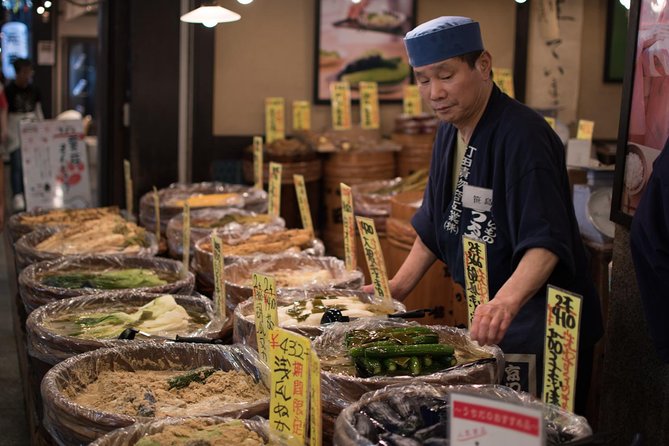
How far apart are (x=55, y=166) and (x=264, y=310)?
644cm

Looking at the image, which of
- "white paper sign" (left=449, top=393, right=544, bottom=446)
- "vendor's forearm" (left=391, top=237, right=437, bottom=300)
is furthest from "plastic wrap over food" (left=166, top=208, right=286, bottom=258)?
"white paper sign" (left=449, top=393, right=544, bottom=446)

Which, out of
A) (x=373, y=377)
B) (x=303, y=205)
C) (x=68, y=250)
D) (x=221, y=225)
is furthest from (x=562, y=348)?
(x=221, y=225)

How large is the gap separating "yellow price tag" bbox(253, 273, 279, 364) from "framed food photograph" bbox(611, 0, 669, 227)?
64.3 inches

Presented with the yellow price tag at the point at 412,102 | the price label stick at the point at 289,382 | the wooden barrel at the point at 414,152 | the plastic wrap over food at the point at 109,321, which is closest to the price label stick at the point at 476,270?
the price label stick at the point at 289,382

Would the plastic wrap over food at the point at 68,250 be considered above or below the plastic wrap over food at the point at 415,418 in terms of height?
below

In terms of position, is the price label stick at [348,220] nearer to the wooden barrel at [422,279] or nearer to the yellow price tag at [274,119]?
the wooden barrel at [422,279]

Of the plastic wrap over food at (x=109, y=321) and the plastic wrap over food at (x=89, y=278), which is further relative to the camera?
the plastic wrap over food at (x=89, y=278)

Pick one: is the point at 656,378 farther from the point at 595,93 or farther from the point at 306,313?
the point at 595,93

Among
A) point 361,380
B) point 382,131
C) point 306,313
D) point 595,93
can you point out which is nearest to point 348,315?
point 306,313

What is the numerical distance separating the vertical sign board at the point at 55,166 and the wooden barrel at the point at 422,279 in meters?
3.61

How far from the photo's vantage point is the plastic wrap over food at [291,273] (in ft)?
13.4

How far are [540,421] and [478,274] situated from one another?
5.02ft

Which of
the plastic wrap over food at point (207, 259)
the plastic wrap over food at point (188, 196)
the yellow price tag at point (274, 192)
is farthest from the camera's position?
the plastic wrap over food at point (188, 196)

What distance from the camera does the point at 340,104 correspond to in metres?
8.94
